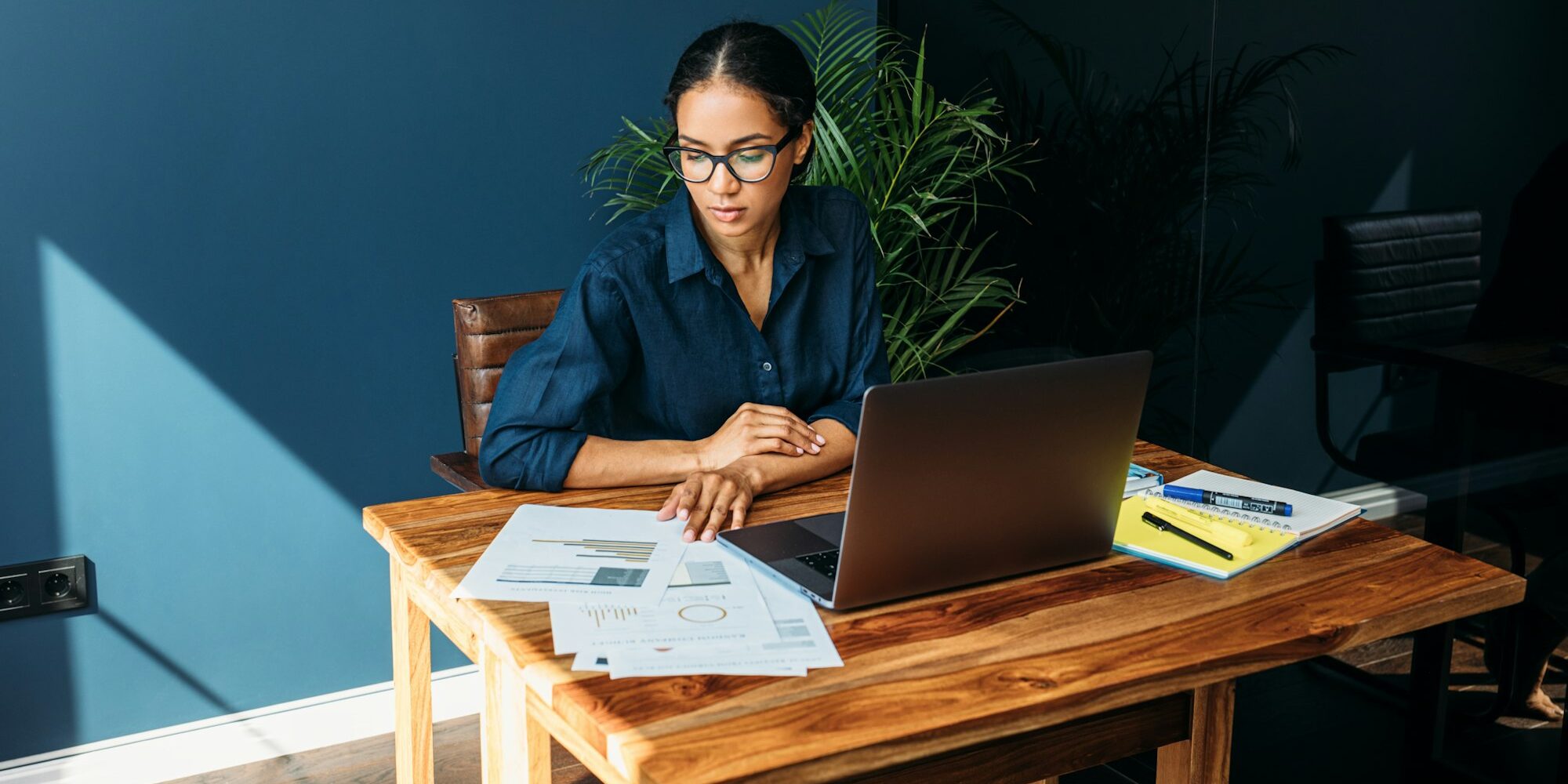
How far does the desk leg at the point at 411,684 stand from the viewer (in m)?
1.76

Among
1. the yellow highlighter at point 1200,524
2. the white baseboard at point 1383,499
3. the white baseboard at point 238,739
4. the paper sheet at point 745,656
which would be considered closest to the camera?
the paper sheet at point 745,656

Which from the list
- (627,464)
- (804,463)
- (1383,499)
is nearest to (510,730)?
(627,464)

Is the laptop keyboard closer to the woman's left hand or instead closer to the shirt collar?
the woman's left hand

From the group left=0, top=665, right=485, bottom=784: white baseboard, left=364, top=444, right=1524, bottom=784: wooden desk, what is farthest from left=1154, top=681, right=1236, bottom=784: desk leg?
left=0, top=665, right=485, bottom=784: white baseboard

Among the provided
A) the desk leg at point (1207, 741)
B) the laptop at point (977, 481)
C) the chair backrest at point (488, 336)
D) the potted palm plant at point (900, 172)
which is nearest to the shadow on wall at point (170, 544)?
the chair backrest at point (488, 336)

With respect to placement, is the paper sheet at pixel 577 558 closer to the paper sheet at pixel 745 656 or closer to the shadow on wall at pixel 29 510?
the paper sheet at pixel 745 656

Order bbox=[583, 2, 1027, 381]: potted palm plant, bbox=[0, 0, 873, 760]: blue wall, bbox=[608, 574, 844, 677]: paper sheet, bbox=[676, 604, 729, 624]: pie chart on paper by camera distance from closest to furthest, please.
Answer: bbox=[608, 574, 844, 677]: paper sheet
bbox=[676, 604, 729, 624]: pie chart on paper
bbox=[0, 0, 873, 760]: blue wall
bbox=[583, 2, 1027, 381]: potted palm plant

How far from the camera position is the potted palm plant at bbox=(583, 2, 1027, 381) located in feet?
9.38

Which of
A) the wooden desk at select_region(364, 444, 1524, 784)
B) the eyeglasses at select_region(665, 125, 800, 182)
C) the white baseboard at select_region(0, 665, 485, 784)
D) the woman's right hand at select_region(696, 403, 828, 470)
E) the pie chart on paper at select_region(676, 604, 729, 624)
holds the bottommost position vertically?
the white baseboard at select_region(0, 665, 485, 784)

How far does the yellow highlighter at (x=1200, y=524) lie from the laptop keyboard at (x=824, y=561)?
441mm

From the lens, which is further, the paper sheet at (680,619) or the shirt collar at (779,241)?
the shirt collar at (779,241)

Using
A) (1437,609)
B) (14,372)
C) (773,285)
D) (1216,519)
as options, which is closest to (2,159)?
(14,372)

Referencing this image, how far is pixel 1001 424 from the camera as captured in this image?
134 centimetres

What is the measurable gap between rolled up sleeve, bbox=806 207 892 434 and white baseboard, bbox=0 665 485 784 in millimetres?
1105
